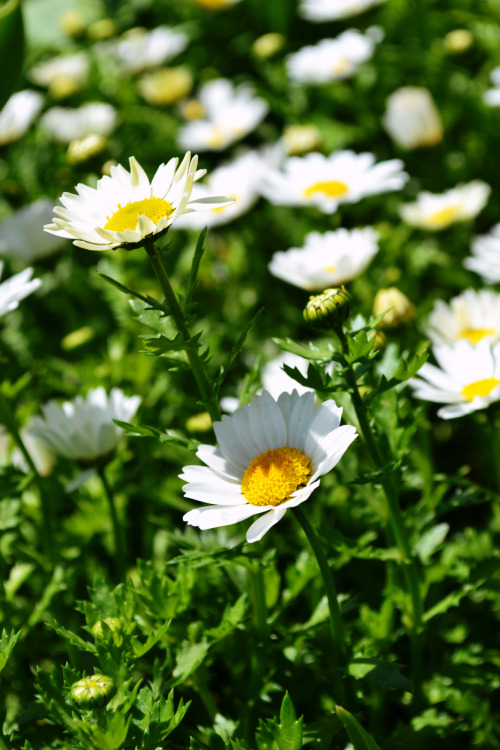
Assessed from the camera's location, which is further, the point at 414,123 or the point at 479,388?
the point at 414,123

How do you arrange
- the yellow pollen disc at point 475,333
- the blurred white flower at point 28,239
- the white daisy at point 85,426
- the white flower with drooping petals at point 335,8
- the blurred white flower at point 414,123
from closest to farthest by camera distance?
the white daisy at point 85,426
the yellow pollen disc at point 475,333
the blurred white flower at point 28,239
the blurred white flower at point 414,123
the white flower with drooping petals at point 335,8

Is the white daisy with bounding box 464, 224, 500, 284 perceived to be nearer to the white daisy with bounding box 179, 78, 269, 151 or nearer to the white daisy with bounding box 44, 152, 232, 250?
the white daisy with bounding box 44, 152, 232, 250

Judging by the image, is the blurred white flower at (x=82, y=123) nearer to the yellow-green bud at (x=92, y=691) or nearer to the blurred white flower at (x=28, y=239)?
the blurred white flower at (x=28, y=239)

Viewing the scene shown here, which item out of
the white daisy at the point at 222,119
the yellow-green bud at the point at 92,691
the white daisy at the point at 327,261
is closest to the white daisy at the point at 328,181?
the white daisy at the point at 327,261

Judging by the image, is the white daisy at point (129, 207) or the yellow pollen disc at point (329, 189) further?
the yellow pollen disc at point (329, 189)

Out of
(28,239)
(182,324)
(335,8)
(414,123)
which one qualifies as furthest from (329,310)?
(335,8)

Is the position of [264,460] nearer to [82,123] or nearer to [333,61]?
[82,123]

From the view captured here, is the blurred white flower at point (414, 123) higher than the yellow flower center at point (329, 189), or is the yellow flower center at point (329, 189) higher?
the yellow flower center at point (329, 189)
